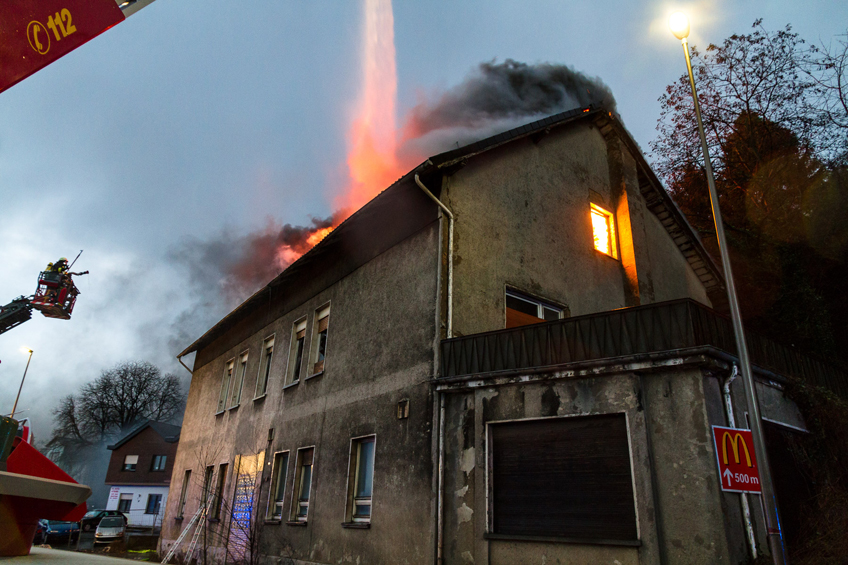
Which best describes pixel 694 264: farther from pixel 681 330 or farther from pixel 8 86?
pixel 8 86

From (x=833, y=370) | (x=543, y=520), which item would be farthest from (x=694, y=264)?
(x=543, y=520)

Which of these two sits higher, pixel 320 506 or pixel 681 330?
pixel 681 330

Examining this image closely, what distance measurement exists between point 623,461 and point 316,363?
29.0ft

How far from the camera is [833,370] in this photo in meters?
11.1

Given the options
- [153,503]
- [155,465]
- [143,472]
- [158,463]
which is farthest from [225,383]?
[143,472]

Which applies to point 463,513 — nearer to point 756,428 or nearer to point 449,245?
point 756,428

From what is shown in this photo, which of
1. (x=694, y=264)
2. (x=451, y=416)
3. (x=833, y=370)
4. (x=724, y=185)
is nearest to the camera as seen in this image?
(x=451, y=416)

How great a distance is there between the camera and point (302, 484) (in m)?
13.2

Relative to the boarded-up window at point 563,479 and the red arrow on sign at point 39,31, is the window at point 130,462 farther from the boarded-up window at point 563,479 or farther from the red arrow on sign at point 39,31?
the red arrow on sign at point 39,31

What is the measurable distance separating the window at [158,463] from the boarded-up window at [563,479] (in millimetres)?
50233

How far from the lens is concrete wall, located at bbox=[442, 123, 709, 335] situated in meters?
10.6

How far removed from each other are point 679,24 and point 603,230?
260 inches

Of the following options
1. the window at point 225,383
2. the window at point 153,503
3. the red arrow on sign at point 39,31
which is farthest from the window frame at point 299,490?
the window at point 153,503

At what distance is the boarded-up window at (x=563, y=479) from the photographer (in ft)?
23.3
